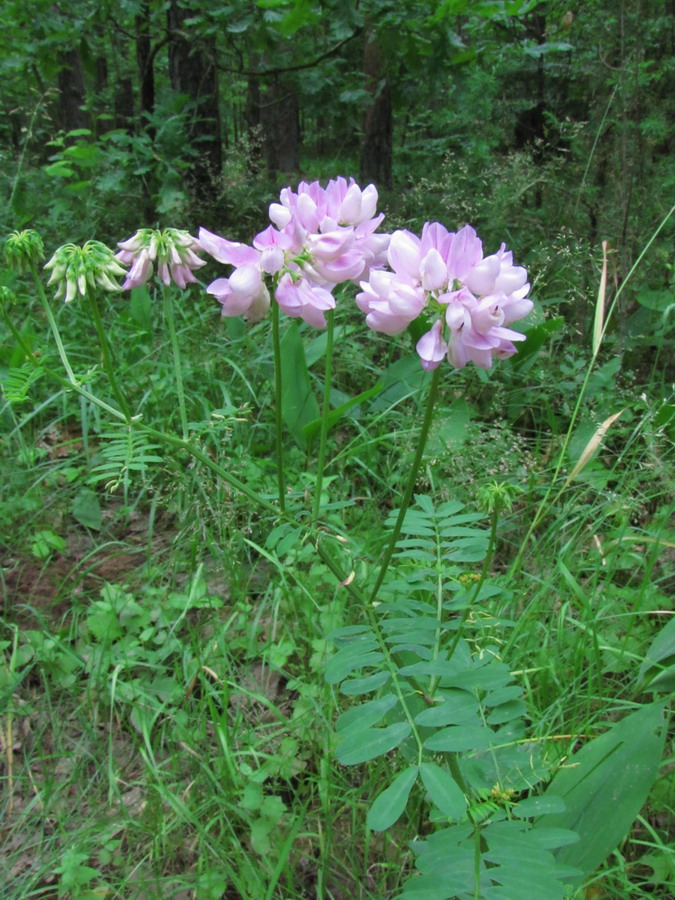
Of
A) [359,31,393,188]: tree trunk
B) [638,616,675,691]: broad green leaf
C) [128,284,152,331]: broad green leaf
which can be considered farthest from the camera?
[359,31,393,188]: tree trunk

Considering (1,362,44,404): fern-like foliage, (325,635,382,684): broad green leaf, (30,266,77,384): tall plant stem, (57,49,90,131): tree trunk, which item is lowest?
(325,635,382,684): broad green leaf

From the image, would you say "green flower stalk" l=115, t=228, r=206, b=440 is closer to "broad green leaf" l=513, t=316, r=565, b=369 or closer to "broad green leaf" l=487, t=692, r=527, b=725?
"broad green leaf" l=487, t=692, r=527, b=725

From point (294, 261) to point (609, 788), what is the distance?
39.9 inches

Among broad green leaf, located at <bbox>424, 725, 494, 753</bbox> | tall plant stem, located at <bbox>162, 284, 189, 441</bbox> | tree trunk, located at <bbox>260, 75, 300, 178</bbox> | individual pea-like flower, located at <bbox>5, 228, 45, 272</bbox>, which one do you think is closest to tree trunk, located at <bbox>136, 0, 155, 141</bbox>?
tree trunk, located at <bbox>260, 75, 300, 178</bbox>

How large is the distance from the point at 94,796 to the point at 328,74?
3.47 metres

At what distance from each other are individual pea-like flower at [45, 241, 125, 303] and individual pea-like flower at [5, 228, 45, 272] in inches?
1.9

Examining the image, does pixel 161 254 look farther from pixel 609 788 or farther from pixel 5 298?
pixel 609 788

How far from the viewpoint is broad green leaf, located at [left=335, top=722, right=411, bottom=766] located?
0.84 meters

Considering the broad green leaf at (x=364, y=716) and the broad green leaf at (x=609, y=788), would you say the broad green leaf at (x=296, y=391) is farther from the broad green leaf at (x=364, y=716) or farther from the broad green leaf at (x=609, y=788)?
the broad green leaf at (x=364, y=716)

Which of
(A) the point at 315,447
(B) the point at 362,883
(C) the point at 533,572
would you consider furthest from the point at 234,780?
(A) the point at 315,447

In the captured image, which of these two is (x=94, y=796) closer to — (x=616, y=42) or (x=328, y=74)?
(x=616, y=42)

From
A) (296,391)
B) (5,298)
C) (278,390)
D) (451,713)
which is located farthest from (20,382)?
(296,391)

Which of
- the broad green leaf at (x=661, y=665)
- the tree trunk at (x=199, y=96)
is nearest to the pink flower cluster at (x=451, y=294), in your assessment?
the broad green leaf at (x=661, y=665)

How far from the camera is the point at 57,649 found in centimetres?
177
